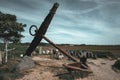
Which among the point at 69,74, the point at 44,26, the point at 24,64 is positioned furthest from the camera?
the point at 24,64

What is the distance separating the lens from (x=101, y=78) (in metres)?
13.9

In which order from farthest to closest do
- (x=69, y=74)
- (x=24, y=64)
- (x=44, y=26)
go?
1. (x=24, y=64)
2. (x=44, y=26)
3. (x=69, y=74)

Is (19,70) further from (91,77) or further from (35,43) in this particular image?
(91,77)

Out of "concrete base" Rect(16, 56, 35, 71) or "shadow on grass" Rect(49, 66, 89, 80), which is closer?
"shadow on grass" Rect(49, 66, 89, 80)

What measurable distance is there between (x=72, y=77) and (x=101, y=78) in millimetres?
2158

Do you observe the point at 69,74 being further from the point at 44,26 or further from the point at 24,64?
the point at 44,26

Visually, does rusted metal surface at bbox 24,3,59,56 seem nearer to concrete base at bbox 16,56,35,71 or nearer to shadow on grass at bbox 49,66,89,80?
concrete base at bbox 16,56,35,71

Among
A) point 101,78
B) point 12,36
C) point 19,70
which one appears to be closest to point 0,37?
point 12,36

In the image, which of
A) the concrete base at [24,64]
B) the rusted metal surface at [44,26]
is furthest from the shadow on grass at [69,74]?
the rusted metal surface at [44,26]

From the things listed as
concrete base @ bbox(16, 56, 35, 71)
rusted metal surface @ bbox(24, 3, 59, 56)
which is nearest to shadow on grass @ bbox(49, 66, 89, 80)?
concrete base @ bbox(16, 56, 35, 71)

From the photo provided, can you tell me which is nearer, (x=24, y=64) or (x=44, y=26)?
(x=44, y=26)

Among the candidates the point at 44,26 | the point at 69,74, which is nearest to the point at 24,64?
the point at 44,26

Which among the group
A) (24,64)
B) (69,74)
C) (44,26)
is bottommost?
(69,74)

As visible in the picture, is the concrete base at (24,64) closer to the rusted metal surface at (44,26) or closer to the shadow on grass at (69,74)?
the rusted metal surface at (44,26)
